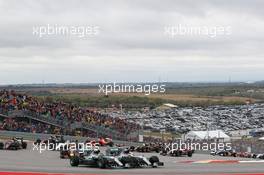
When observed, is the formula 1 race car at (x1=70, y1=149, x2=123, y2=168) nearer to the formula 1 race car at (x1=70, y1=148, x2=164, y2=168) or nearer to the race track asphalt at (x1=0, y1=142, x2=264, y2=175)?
the formula 1 race car at (x1=70, y1=148, x2=164, y2=168)

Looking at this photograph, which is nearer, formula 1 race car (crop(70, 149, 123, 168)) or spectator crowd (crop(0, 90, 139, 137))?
formula 1 race car (crop(70, 149, 123, 168))

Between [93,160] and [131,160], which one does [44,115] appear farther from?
[131,160]

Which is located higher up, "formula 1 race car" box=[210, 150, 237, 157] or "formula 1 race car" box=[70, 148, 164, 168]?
"formula 1 race car" box=[70, 148, 164, 168]

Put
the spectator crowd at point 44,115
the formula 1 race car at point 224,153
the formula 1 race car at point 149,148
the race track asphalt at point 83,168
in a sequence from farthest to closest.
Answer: the spectator crowd at point 44,115 < the formula 1 race car at point 224,153 < the formula 1 race car at point 149,148 < the race track asphalt at point 83,168

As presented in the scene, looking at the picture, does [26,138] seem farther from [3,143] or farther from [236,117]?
[236,117]

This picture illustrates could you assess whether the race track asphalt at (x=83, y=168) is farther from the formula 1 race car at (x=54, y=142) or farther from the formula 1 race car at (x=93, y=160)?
the formula 1 race car at (x=54, y=142)

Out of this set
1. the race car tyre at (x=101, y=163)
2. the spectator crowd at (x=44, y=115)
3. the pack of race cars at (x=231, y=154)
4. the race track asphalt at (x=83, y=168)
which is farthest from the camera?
the spectator crowd at (x=44, y=115)

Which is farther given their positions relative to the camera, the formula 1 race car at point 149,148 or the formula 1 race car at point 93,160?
the formula 1 race car at point 149,148

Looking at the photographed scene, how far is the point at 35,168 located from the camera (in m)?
22.3

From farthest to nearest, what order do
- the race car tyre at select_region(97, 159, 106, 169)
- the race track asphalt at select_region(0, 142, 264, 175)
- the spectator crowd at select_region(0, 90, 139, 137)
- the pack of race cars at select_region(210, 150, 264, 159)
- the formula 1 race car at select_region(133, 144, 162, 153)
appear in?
the spectator crowd at select_region(0, 90, 139, 137) → the formula 1 race car at select_region(133, 144, 162, 153) → the pack of race cars at select_region(210, 150, 264, 159) → the race car tyre at select_region(97, 159, 106, 169) → the race track asphalt at select_region(0, 142, 264, 175)

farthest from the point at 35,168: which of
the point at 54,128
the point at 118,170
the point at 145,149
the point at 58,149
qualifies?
the point at 54,128

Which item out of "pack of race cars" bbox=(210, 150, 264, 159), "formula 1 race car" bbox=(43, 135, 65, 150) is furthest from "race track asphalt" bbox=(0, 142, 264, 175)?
"pack of race cars" bbox=(210, 150, 264, 159)

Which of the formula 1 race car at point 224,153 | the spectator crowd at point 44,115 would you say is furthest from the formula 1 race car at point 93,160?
the spectator crowd at point 44,115

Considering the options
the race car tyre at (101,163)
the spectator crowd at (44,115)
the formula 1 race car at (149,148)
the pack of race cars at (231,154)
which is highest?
the spectator crowd at (44,115)
